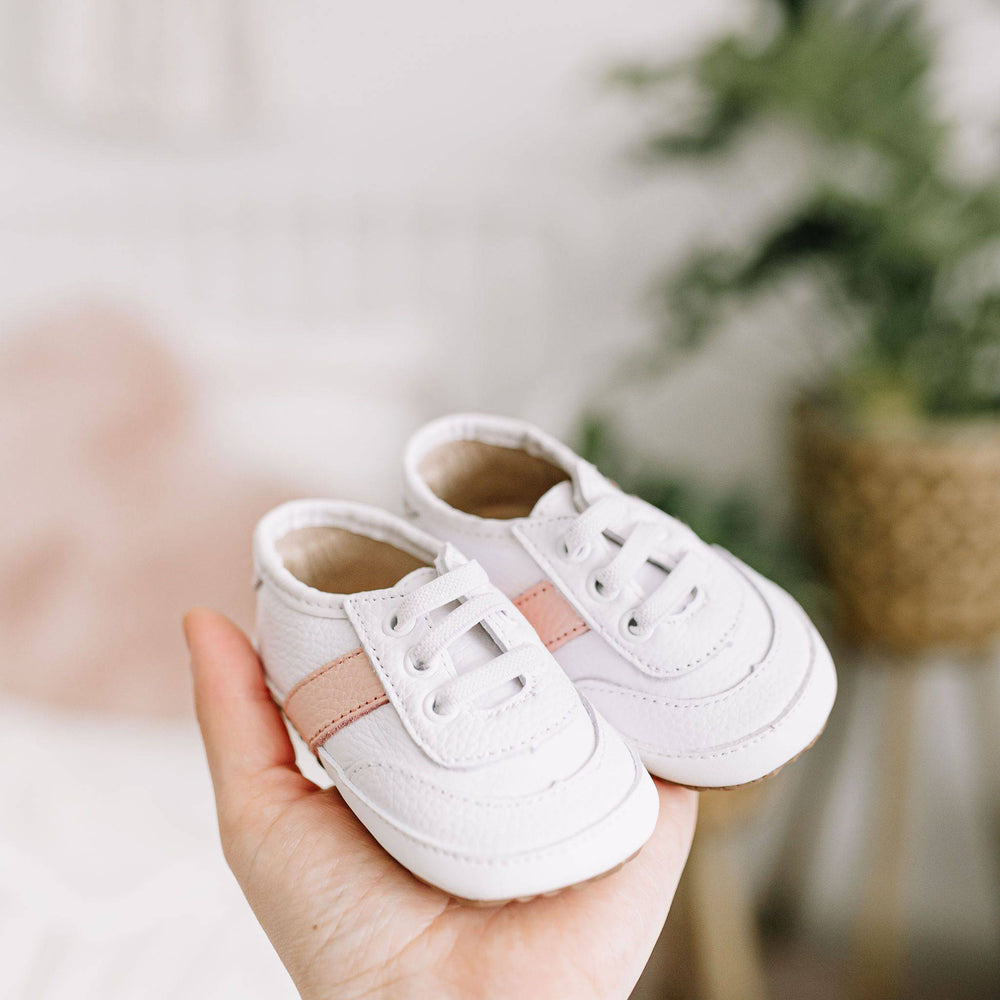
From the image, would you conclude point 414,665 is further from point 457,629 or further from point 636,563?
point 636,563

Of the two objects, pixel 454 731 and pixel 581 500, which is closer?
pixel 454 731

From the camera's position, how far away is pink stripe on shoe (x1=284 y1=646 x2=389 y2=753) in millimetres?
640

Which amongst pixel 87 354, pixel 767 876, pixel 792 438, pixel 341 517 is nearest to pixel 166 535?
pixel 87 354

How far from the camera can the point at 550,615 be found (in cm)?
71

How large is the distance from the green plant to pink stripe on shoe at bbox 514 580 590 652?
32.5 inches

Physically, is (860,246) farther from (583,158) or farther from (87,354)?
(87,354)

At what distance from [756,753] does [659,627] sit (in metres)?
0.12

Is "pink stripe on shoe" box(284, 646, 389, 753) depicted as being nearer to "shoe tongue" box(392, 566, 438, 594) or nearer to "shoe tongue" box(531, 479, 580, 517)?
"shoe tongue" box(392, 566, 438, 594)

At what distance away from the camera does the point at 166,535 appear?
4.20 feet

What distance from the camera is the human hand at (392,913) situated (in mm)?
575

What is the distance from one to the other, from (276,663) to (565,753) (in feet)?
0.94

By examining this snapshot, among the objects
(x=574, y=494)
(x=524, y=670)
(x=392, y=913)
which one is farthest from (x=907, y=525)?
(x=392, y=913)

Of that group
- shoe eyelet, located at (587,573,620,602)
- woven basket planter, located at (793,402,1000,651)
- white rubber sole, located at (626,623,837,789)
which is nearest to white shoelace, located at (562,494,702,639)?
shoe eyelet, located at (587,573,620,602)

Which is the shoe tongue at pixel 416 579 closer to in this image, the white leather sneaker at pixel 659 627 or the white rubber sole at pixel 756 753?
the white leather sneaker at pixel 659 627
